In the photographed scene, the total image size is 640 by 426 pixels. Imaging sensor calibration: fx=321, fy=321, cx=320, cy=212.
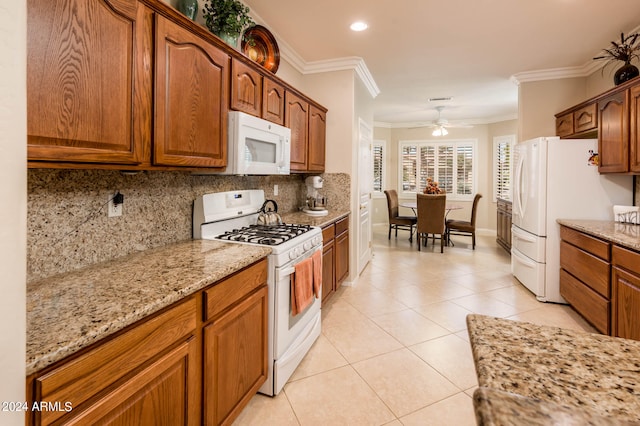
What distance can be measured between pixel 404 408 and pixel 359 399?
26cm

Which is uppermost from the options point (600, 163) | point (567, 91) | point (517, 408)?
point (567, 91)

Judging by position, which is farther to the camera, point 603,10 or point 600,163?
point 600,163

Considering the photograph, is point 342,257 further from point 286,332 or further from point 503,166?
point 503,166

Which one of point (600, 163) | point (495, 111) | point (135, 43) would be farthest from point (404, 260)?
point (135, 43)

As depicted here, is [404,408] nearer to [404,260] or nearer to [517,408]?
[517,408]

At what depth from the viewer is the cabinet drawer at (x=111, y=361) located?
0.77m

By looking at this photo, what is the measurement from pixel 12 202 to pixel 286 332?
1.62m

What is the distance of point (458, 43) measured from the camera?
3.34 meters

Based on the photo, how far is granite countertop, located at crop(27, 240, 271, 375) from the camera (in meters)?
0.82

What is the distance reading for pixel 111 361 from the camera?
923 mm

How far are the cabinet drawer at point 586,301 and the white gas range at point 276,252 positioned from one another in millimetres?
2232

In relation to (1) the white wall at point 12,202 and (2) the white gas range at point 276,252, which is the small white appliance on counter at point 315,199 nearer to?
(2) the white gas range at point 276,252

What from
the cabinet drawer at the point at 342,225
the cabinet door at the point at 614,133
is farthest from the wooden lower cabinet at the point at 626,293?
the cabinet drawer at the point at 342,225

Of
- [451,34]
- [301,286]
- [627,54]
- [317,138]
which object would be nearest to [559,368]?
[301,286]
